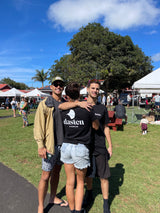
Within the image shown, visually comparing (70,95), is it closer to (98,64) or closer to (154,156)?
(154,156)

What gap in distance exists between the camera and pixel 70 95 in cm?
203

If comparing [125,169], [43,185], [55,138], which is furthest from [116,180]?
[55,138]

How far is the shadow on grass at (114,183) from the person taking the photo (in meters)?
2.85

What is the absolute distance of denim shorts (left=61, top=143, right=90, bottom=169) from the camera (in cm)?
194

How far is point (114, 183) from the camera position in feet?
10.6

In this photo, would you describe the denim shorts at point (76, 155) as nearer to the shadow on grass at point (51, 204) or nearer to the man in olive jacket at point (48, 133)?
the man in olive jacket at point (48, 133)

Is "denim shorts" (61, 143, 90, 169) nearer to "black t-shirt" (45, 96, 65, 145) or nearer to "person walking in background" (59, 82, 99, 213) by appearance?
"person walking in background" (59, 82, 99, 213)

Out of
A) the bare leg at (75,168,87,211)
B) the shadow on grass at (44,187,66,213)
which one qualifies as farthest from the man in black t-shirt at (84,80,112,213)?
the shadow on grass at (44,187,66,213)

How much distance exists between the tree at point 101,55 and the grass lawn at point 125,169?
17803 millimetres

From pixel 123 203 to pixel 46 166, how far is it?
1.45 m

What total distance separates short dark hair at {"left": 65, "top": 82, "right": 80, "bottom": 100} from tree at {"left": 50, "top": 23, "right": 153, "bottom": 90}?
21101 millimetres

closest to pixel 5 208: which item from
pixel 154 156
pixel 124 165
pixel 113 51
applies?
pixel 124 165

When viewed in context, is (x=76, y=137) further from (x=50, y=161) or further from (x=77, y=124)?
(x=50, y=161)

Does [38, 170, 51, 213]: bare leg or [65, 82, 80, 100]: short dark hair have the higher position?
[65, 82, 80, 100]: short dark hair
